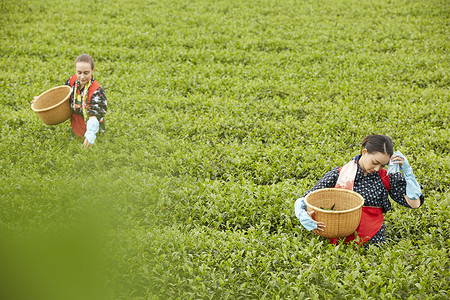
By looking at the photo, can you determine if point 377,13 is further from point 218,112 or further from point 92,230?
point 92,230

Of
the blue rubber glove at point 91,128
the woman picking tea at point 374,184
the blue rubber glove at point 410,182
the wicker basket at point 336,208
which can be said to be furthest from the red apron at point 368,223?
the blue rubber glove at point 91,128

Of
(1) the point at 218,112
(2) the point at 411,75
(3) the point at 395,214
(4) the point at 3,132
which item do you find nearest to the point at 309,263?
(3) the point at 395,214

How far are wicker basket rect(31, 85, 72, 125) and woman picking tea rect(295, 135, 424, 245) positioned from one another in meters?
3.98

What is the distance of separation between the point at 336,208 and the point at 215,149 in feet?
9.89

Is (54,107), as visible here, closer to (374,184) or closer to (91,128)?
→ (91,128)

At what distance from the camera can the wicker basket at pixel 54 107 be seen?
6219 millimetres

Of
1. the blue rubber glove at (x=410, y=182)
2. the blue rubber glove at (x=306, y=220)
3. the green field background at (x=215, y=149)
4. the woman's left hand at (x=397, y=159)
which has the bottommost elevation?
the green field background at (x=215, y=149)

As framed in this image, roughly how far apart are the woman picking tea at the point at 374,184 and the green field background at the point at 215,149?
286 millimetres

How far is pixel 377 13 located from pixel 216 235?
536 inches

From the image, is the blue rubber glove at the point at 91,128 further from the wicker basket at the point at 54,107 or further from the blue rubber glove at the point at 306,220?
the blue rubber glove at the point at 306,220

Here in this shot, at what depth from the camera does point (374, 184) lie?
423cm

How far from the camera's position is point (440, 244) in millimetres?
4520

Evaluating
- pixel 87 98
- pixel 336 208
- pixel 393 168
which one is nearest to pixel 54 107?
pixel 87 98

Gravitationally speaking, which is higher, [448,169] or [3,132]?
[448,169]
